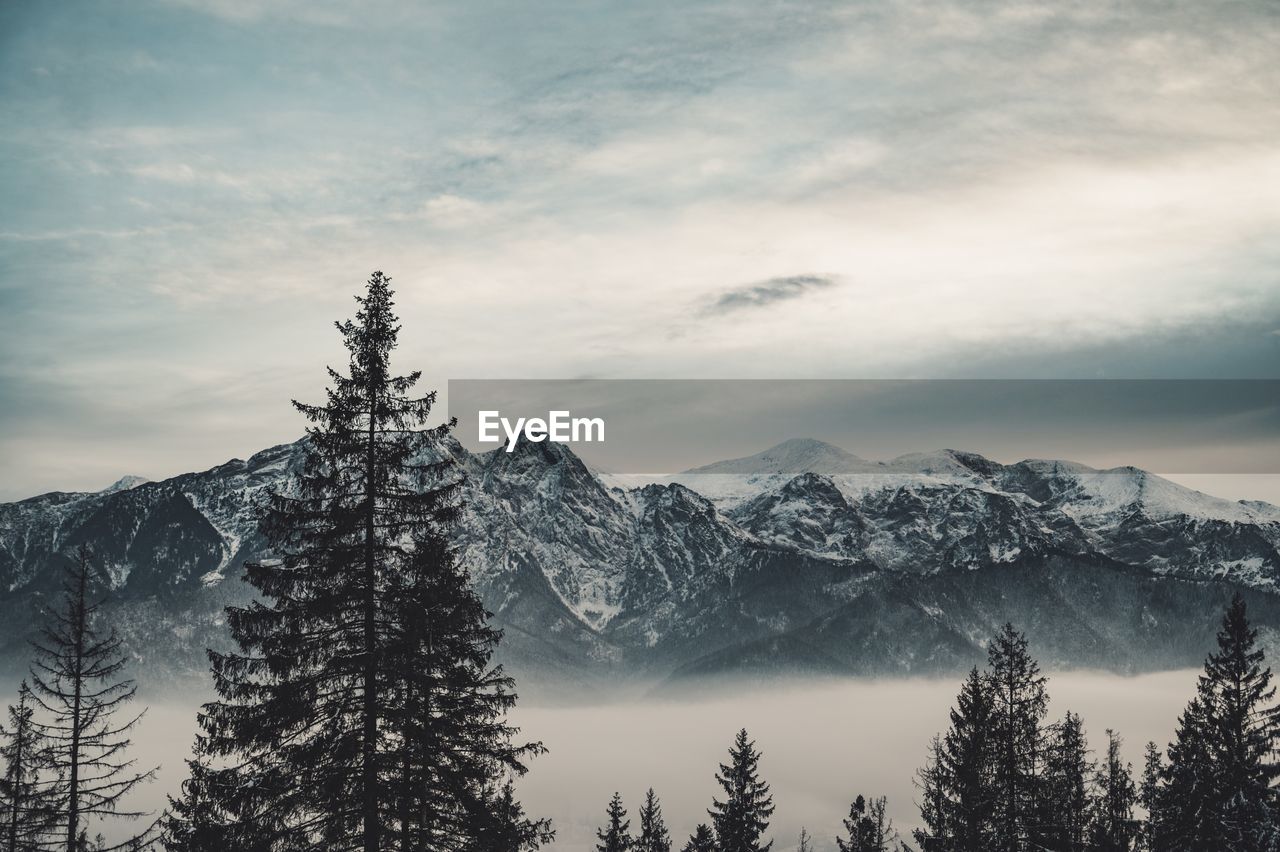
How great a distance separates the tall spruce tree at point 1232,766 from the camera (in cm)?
4703

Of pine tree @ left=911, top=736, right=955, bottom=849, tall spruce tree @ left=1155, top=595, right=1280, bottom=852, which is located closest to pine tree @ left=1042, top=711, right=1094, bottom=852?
pine tree @ left=911, top=736, right=955, bottom=849

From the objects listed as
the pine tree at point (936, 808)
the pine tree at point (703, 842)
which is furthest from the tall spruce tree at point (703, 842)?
the pine tree at point (936, 808)

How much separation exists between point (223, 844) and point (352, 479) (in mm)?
8258

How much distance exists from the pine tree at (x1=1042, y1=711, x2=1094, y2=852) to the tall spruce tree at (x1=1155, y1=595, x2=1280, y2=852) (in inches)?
172

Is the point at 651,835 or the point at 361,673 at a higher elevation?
the point at 361,673

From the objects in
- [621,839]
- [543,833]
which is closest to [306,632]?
[543,833]

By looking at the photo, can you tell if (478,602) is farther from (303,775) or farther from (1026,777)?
(1026,777)

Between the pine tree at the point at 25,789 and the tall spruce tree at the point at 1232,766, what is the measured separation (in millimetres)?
40785

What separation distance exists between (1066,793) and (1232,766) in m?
14.5

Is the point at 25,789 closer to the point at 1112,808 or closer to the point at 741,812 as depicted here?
the point at 741,812

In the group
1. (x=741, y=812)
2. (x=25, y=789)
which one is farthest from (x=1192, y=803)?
(x=25, y=789)

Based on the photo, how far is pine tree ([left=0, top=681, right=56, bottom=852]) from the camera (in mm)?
44312

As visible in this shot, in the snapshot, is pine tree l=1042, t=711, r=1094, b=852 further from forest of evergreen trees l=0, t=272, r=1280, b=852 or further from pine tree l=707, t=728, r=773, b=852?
forest of evergreen trees l=0, t=272, r=1280, b=852

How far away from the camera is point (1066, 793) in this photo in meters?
62.2
